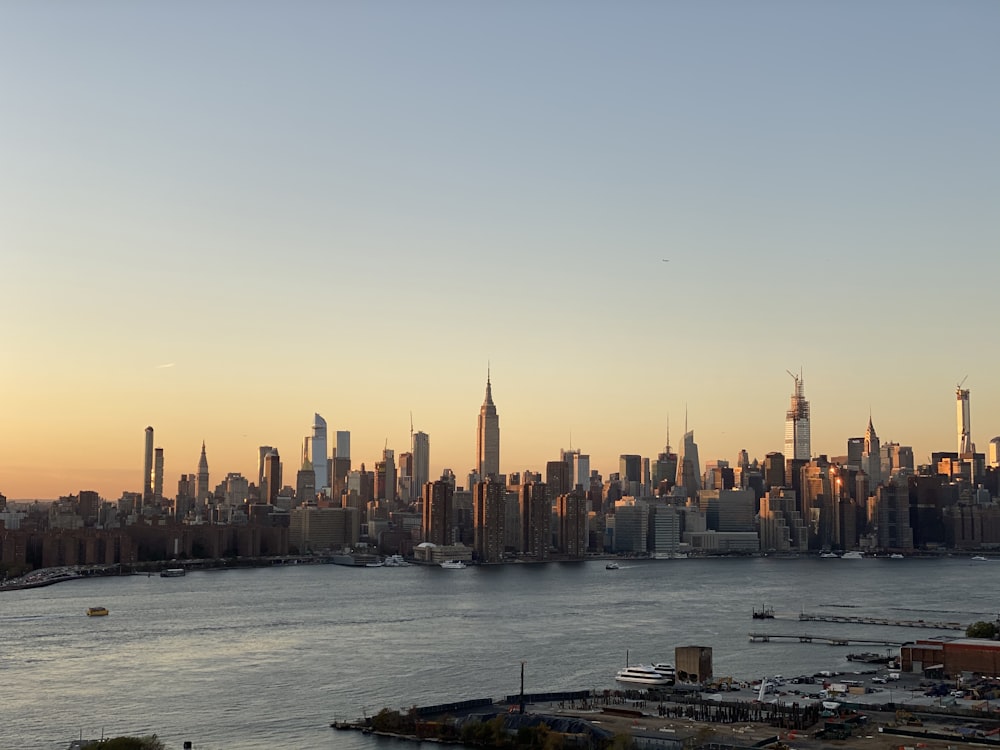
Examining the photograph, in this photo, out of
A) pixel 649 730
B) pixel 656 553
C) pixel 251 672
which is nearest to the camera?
pixel 649 730

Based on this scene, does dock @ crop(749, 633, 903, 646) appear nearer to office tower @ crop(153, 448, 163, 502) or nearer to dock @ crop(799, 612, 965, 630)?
dock @ crop(799, 612, 965, 630)

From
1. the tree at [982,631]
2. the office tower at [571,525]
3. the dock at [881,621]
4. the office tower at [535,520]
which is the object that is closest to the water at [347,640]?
the dock at [881,621]

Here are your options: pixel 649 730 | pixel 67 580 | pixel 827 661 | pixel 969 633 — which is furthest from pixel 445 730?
pixel 67 580

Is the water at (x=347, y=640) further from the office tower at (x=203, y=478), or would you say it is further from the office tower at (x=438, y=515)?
the office tower at (x=203, y=478)

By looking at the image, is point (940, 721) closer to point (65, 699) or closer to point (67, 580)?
point (65, 699)

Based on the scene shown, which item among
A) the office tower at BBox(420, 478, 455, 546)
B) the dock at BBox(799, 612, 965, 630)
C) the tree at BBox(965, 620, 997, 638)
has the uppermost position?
the office tower at BBox(420, 478, 455, 546)

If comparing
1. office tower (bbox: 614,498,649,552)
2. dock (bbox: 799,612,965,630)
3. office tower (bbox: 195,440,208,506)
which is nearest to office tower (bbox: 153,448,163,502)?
office tower (bbox: 195,440,208,506)
